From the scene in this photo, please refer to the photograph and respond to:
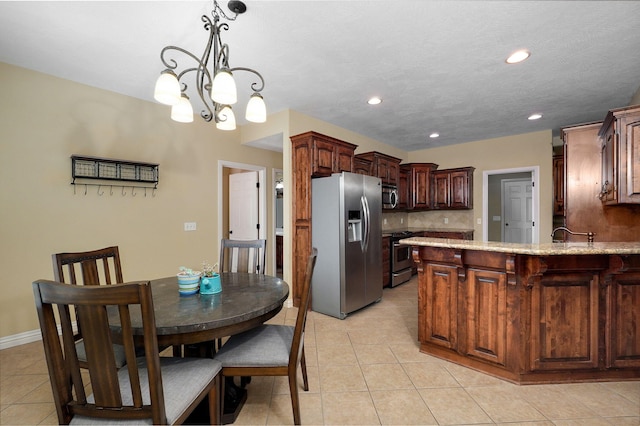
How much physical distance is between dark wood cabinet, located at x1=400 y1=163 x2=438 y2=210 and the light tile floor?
12.1ft

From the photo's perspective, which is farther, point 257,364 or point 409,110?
point 409,110

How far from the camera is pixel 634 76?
9.41 ft

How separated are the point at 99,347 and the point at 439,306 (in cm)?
232

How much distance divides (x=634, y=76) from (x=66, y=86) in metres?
5.87

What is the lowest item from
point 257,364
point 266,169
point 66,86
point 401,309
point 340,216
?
point 401,309

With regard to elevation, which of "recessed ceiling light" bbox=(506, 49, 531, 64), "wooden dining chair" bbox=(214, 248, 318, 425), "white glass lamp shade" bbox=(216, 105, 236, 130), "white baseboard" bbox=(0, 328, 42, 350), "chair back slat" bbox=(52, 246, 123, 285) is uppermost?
"recessed ceiling light" bbox=(506, 49, 531, 64)

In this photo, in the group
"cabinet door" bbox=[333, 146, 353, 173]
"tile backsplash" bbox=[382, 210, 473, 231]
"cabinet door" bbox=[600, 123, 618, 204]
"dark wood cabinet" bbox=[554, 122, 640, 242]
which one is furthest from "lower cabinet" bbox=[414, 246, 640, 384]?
"tile backsplash" bbox=[382, 210, 473, 231]

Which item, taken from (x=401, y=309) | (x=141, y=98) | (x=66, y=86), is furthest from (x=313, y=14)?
(x=401, y=309)

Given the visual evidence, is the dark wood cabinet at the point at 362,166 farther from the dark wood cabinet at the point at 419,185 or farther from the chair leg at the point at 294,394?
the chair leg at the point at 294,394

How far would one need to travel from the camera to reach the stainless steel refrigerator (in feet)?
11.0

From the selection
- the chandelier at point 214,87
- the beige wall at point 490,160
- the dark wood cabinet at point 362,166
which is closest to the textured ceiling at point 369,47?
the chandelier at point 214,87

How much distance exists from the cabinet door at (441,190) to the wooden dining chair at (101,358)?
18.2ft

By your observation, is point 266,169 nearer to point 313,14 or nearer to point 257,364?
point 313,14

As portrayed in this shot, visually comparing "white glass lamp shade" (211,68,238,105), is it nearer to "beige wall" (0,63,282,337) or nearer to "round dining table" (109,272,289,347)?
"round dining table" (109,272,289,347)
